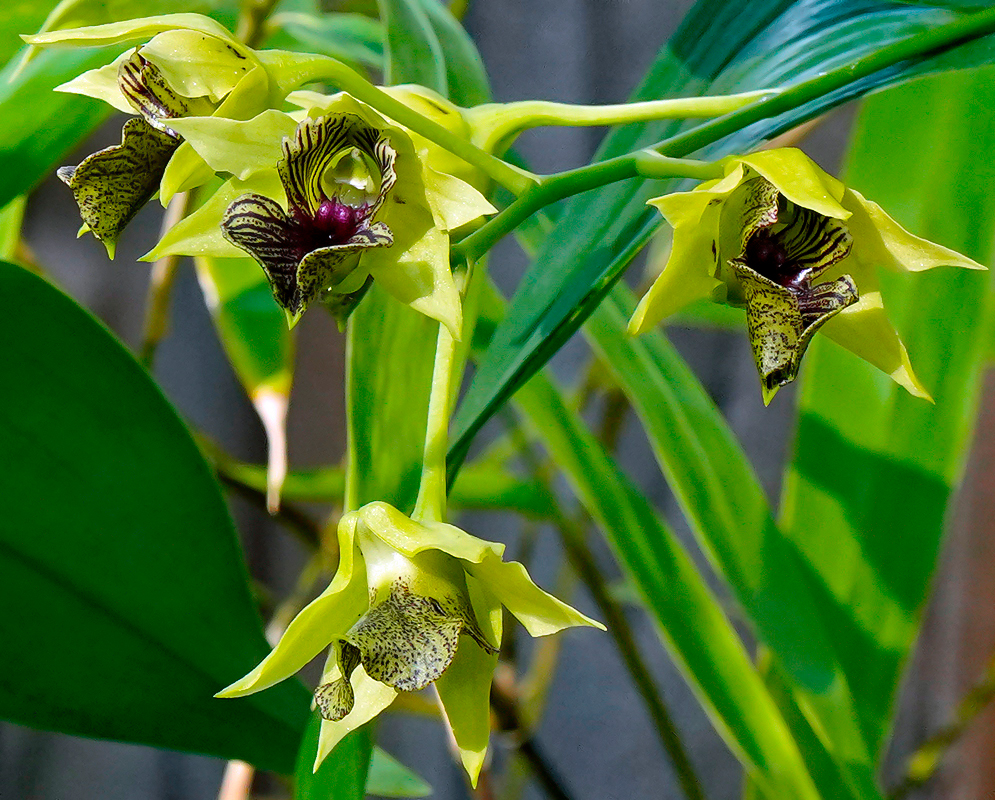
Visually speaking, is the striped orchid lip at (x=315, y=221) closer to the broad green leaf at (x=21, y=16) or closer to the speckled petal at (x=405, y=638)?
the speckled petal at (x=405, y=638)

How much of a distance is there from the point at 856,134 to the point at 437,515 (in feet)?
1.17

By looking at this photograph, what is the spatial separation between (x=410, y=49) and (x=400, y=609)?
0.22 meters

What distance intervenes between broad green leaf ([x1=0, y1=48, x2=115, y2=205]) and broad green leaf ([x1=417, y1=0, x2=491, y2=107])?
14 centimetres

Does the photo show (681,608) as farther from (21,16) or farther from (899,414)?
(21,16)

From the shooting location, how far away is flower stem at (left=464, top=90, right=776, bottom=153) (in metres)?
0.26

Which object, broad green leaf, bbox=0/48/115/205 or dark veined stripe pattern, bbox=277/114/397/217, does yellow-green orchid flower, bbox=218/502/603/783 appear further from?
broad green leaf, bbox=0/48/115/205

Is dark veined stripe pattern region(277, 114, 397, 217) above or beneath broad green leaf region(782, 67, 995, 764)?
above

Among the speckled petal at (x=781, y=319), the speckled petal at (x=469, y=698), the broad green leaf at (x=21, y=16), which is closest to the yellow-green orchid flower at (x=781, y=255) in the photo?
the speckled petal at (x=781, y=319)

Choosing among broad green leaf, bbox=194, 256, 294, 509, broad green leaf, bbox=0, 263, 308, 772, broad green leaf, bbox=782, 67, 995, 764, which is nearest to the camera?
broad green leaf, bbox=0, 263, 308, 772

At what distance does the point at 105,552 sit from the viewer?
0.32 m

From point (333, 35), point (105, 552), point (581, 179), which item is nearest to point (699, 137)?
point (581, 179)

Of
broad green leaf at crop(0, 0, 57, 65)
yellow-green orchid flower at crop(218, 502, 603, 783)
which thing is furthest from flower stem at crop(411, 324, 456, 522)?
broad green leaf at crop(0, 0, 57, 65)

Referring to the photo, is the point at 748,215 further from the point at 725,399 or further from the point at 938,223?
the point at 725,399

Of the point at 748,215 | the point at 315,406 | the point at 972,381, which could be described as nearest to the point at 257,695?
→ the point at 748,215
